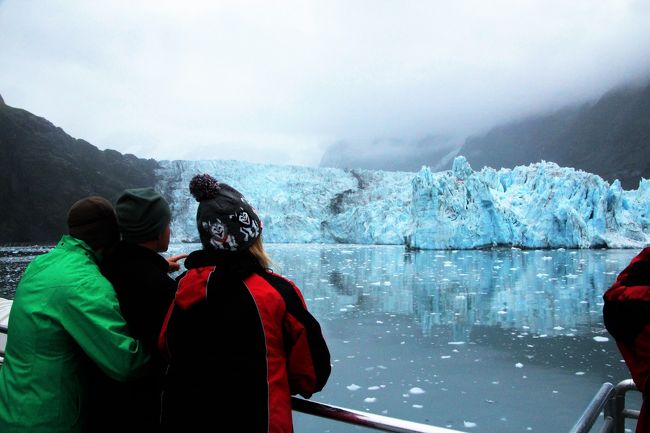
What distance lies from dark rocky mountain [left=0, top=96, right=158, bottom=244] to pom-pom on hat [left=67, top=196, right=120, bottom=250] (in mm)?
52903

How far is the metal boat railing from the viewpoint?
3.44ft

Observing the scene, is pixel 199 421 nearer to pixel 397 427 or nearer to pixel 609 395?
pixel 397 427

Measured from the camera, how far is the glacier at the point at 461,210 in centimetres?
2934

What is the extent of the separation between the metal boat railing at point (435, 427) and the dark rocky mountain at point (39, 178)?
5340 cm

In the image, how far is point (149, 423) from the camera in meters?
1.21

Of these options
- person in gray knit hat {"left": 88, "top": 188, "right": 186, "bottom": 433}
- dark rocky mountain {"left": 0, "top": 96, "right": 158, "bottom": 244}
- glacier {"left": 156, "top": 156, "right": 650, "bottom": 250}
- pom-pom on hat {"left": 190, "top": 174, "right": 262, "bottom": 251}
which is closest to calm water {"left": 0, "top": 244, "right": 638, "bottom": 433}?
pom-pom on hat {"left": 190, "top": 174, "right": 262, "bottom": 251}

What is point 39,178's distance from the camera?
50.8m

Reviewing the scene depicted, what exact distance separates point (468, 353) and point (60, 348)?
233 inches

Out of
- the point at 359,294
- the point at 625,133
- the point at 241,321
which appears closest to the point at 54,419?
the point at 241,321

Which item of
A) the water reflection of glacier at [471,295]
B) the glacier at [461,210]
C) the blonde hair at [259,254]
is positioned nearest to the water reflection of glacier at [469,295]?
the water reflection of glacier at [471,295]

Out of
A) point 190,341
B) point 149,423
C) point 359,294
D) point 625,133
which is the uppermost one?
point 625,133

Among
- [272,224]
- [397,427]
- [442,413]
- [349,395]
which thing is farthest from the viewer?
[272,224]

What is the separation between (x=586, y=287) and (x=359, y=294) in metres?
5.94

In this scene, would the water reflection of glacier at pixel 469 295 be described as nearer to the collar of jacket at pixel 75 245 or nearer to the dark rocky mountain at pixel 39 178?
the collar of jacket at pixel 75 245
